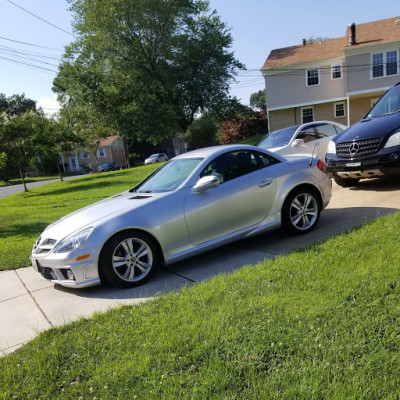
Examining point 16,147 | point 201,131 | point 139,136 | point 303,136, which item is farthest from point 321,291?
point 201,131

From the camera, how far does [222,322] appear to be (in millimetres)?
3045

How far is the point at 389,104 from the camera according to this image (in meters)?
7.69

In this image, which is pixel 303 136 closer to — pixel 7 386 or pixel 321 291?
pixel 321 291

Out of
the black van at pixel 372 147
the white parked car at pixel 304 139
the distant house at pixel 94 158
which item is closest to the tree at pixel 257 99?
the distant house at pixel 94 158

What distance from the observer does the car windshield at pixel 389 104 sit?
24.7 feet

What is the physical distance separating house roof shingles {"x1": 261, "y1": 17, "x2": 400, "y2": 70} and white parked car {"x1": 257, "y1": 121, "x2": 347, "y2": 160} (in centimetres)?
1866

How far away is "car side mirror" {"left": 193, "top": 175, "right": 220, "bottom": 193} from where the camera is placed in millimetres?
4629

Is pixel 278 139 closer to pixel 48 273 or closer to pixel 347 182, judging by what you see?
pixel 347 182

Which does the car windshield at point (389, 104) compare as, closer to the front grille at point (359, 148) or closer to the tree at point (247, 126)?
the front grille at point (359, 148)

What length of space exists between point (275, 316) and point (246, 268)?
4.00 ft

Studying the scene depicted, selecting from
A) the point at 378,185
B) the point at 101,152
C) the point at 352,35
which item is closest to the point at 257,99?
the point at 101,152

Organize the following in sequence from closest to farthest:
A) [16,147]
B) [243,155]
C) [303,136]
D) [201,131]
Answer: [243,155], [303,136], [16,147], [201,131]

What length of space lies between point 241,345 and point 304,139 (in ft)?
26.7

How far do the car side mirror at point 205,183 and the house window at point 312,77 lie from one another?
26679 millimetres
